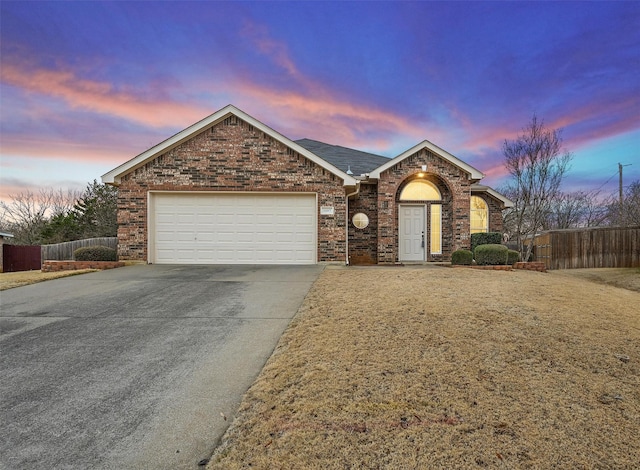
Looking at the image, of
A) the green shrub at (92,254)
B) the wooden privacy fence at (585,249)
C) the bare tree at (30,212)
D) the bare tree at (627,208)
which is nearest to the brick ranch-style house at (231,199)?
the green shrub at (92,254)

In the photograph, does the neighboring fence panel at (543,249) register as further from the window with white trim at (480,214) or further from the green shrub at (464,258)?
the green shrub at (464,258)

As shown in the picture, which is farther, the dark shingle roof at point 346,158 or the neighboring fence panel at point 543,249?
the dark shingle roof at point 346,158

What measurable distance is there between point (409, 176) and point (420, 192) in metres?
0.85

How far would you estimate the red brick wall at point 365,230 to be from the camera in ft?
42.2

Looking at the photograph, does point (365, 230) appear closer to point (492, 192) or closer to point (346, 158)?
point (346, 158)

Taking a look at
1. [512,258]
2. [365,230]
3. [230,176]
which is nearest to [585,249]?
[512,258]

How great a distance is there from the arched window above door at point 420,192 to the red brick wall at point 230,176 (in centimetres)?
338

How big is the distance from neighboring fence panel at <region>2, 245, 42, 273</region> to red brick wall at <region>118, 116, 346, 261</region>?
7961 millimetres

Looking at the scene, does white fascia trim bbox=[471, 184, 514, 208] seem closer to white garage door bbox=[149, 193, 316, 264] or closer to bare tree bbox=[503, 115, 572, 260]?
bare tree bbox=[503, 115, 572, 260]

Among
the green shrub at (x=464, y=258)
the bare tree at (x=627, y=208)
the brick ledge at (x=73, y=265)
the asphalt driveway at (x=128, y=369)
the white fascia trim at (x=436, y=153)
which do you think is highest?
the white fascia trim at (x=436, y=153)

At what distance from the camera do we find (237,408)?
8.21ft

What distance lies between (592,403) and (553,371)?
0.49 metres

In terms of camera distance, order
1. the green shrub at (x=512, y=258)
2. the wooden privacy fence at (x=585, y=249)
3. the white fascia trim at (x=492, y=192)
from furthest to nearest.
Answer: the white fascia trim at (x=492, y=192)
the wooden privacy fence at (x=585, y=249)
the green shrub at (x=512, y=258)

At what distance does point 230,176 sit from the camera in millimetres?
10773
